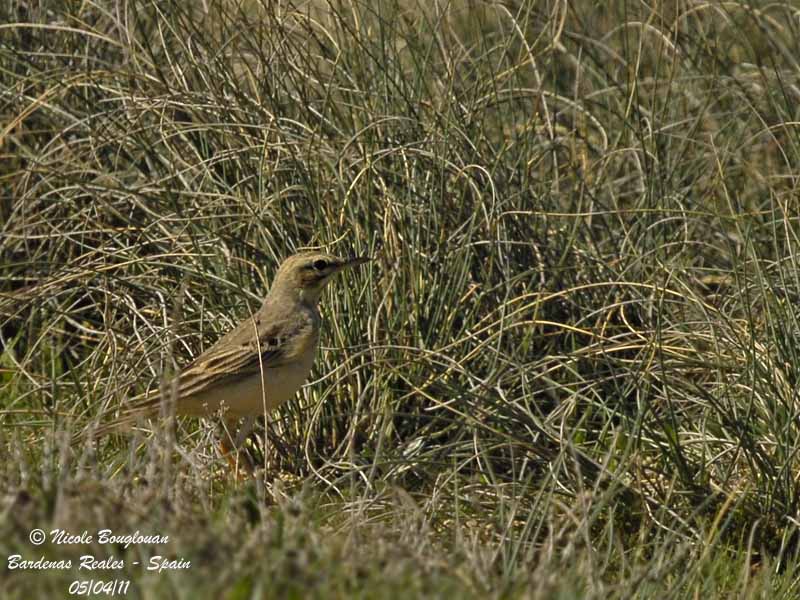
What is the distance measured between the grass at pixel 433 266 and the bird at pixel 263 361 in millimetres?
168

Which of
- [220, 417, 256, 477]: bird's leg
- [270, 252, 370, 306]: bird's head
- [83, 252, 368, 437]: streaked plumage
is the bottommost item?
[220, 417, 256, 477]: bird's leg

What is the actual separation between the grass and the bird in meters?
0.17

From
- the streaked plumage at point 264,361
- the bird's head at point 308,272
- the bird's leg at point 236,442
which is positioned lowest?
the bird's leg at point 236,442

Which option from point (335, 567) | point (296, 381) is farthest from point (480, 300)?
point (335, 567)

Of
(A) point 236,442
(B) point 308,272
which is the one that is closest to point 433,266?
(B) point 308,272

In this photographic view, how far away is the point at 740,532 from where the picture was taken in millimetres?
5328

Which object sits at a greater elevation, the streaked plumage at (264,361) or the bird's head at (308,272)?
the bird's head at (308,272)

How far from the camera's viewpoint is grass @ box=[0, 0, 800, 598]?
17.4 ft

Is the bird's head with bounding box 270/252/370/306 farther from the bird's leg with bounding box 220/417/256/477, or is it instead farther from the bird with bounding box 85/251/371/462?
the bird's leg with bounding box 220/417/256/477

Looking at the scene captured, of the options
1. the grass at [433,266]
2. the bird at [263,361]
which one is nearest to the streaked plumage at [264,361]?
the bird at [263,361]

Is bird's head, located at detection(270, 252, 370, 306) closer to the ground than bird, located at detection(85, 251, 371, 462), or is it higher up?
higher up

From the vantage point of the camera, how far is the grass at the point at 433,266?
5297 millimetres

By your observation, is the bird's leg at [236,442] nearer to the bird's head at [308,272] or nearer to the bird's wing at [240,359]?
the bird's wing at [240,359]

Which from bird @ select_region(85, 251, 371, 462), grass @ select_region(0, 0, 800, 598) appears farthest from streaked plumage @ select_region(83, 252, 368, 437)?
grass @ select_region(0, 0, 800, 598)
